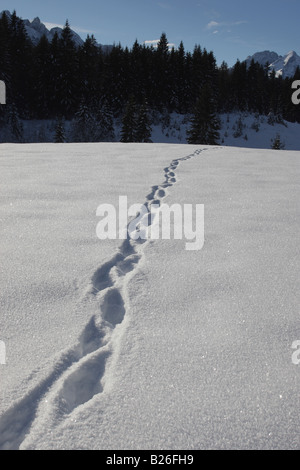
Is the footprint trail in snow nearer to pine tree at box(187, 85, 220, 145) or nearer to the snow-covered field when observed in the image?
the snow-covered field

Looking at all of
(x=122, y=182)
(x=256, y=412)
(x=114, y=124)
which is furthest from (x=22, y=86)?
(x=256, y=412)

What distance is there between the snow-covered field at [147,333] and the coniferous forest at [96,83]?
62.4 ft

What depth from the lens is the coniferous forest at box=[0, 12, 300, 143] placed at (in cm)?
2445

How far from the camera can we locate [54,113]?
93.1 feet

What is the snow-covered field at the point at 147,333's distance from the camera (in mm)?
1109

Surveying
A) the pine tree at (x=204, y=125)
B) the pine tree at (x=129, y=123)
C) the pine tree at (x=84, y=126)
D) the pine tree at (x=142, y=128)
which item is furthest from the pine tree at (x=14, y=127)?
the pine tree at (x=204, y=125)

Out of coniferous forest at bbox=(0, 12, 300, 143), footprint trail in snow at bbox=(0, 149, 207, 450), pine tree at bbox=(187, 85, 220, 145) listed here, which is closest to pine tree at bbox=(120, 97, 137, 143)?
coniferous forest at bbox=(0, 12, 300, 143)

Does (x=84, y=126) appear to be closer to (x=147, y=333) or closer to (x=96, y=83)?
(x=96, y=83)

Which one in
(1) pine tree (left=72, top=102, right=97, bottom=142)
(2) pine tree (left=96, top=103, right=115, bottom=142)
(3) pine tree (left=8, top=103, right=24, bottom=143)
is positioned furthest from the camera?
(2) pine tree (left=96, top=103, right=115, bottom=142)

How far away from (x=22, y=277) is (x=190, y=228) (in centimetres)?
148

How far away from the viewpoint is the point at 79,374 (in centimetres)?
137

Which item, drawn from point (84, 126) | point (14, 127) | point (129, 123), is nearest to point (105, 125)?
point (84, 126)

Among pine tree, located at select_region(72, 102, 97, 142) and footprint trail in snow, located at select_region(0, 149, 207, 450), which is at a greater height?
pine tree, located at select_region(72, 102, 97, 142)

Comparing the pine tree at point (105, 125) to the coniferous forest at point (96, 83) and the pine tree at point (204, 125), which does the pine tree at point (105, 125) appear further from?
the pine tree at point (204, 125)
